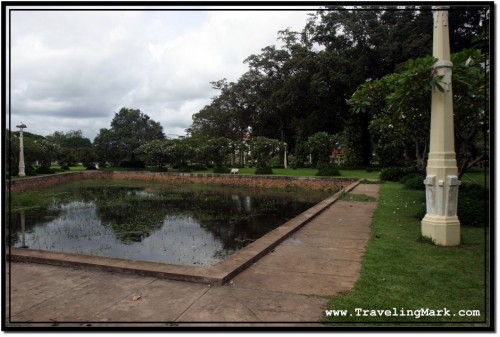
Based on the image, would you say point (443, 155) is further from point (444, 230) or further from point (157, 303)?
point (157, 303)

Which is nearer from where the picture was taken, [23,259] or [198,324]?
[198,324]

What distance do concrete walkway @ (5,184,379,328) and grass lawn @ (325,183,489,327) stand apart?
249 mm

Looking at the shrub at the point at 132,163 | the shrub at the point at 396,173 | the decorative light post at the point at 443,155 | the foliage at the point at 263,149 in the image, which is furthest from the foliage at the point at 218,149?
the decorative light post at the point at 443,155

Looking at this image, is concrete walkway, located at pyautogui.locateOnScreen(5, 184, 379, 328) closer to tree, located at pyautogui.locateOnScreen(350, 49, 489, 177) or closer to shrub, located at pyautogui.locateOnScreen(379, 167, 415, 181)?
tree, located at pyautogui.locateOnScreen(350, 49, 489, 177)

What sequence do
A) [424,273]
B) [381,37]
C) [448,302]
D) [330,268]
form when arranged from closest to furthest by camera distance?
[448,302], [424,273], [330,268], [381,37]

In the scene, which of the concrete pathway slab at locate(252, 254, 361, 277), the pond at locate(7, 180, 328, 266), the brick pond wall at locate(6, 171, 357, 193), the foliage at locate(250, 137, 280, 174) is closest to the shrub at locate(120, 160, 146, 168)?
the brick pond wall at locate(6, 171, 357, 193)

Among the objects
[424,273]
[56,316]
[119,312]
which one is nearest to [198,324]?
[119,312]

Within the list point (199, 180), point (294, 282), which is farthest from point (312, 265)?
point (199, 180)

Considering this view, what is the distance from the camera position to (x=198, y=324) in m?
3.05

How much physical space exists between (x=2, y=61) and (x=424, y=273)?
5.13 meters

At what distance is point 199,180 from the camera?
25688mm

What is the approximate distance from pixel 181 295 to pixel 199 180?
22178 millimetres

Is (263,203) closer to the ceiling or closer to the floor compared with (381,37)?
closer to the floor

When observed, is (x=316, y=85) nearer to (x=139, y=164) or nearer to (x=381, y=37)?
(x=381, y=37)
